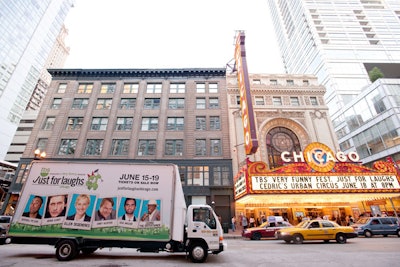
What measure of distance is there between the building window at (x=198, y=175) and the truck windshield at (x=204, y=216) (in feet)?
55.7

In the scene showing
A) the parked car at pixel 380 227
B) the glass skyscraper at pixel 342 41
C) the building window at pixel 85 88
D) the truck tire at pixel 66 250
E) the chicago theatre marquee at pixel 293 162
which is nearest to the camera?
the truck tire at pixel 66 250

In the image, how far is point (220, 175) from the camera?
25609mm

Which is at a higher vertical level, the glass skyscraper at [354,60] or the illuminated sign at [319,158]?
the glass skyscraper at [354,60]

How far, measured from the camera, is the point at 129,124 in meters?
29.4

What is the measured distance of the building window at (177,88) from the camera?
32138 millimetres

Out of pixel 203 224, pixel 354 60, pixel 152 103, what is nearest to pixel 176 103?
pixel 152 103

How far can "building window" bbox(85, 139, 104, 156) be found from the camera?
27.2m

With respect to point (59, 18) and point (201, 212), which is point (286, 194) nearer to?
point (201, 212)

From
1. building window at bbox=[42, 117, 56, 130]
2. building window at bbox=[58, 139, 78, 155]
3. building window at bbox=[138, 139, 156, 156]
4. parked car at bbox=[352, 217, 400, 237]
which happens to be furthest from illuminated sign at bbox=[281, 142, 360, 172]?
building window at bbox=[42, 117, 56, 130]

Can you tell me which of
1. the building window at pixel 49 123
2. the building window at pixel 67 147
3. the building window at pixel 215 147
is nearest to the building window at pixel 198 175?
the building window at pixel 215 147

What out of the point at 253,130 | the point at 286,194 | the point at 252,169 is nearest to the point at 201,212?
the point at 252,169

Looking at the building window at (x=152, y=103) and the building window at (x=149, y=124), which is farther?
the building window at (x=152, y=103)

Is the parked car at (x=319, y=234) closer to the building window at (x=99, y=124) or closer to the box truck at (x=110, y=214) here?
the box truck at (x=110, y=214)

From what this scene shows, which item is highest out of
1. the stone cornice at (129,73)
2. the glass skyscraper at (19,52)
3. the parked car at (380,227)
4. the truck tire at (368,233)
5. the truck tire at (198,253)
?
the glass skyscraper at (19,52)
